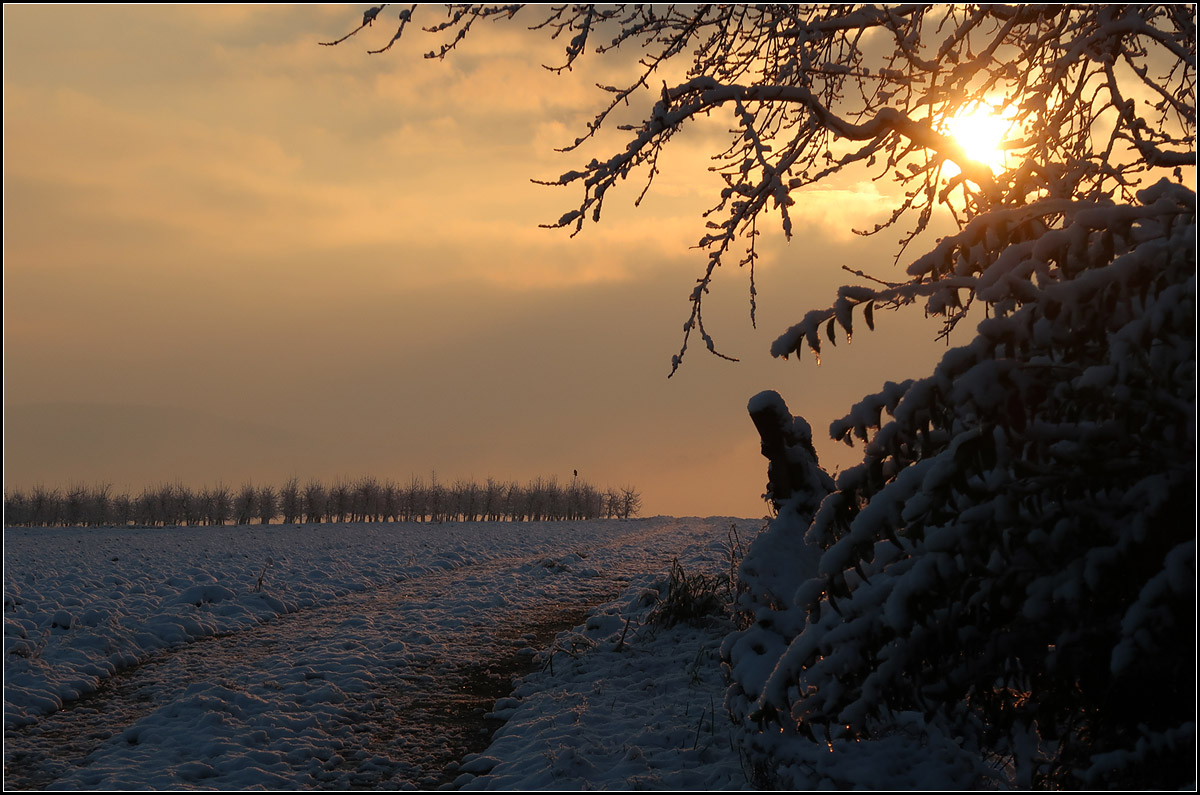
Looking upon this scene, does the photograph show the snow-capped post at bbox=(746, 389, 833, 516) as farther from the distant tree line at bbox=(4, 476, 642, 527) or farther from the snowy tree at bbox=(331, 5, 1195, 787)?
the distant tree line at bbox=(4, 476, 642, 527)

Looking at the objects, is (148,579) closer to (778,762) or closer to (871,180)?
(778,762)

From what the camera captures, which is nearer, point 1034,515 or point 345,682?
point 1034,515

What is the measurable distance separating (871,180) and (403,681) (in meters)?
7.21

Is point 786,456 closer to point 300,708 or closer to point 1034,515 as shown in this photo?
point 1034,515

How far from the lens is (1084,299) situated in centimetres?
348

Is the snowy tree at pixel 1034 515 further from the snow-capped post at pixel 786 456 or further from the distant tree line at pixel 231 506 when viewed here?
the distant tree line at pixel 231 506

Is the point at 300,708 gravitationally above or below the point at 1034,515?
below

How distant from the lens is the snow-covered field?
5.86 metres

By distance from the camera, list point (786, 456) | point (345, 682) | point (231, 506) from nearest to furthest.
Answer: point (786, 456) < point (345, 682) < point (231, 506)

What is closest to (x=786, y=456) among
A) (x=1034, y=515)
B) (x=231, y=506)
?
(x=1034, y=515)

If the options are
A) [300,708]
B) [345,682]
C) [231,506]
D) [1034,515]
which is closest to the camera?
[1034,515]

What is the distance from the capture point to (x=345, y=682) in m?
8.00

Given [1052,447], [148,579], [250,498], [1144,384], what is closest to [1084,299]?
[1144,384]

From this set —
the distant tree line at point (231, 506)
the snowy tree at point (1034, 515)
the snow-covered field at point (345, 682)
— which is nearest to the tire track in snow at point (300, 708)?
the snow-covered field at point (345, 682)
